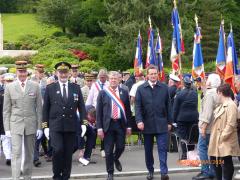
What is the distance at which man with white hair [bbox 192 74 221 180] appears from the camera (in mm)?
9969

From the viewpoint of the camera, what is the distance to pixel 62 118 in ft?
32.3

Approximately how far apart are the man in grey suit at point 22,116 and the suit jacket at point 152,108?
1.84 meters

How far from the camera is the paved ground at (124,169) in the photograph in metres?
10.9

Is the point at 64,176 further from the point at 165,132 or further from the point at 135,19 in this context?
the point at 135,19

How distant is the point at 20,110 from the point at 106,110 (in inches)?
61.6

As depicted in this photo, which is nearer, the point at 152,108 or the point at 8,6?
the point at 152,108

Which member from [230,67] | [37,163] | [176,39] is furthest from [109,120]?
[176,39]

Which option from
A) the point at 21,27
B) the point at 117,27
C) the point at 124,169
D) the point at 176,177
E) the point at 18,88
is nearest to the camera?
the point at 18,88

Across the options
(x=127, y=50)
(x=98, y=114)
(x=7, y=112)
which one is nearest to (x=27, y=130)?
(x=7, y=112)

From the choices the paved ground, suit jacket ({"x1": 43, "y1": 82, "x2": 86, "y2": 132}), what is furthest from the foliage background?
suit jacket ({"x1": 43, "y1": 82, "x2": 86, "y2": 132})

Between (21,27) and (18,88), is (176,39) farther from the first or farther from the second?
(21,27)

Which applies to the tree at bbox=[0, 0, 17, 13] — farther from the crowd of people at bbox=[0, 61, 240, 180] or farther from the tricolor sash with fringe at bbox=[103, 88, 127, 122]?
the crowd of people at bbox=[0, 61, 240, 180]

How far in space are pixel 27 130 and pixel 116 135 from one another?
1.65 metres

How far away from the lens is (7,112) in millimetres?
10047
